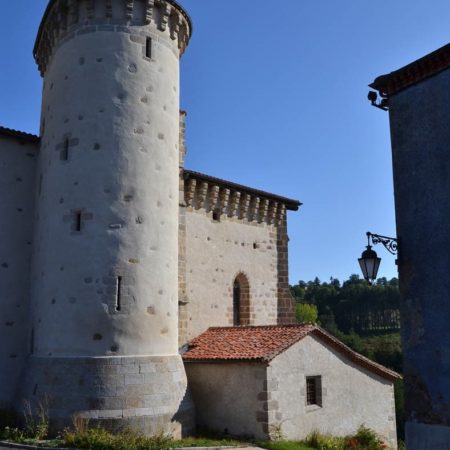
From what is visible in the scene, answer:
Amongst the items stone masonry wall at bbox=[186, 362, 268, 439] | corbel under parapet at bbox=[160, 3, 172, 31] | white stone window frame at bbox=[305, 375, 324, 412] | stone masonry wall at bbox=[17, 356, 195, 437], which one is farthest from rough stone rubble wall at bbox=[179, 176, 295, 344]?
corbel under parapet at bbox=[160, 3, 172, 31]

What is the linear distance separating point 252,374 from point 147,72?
843cm

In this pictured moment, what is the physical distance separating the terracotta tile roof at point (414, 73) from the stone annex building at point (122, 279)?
647 cm

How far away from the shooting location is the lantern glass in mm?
8672

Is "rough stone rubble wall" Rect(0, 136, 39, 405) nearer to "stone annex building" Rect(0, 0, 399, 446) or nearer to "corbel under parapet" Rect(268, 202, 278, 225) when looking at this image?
"stone annex building" Rect(0, 0, 399, 446)

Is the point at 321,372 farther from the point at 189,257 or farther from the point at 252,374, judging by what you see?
the point at 189,257

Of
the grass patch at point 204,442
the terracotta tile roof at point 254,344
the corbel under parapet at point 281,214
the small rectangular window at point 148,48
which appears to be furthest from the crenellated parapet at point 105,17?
the grass patch at point 204,442

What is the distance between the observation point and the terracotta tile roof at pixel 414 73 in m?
8.88

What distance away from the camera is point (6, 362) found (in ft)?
46.4

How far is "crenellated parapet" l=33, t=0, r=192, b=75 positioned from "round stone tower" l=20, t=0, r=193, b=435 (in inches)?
1.1

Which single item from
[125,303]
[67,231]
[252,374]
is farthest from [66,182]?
[252,374]

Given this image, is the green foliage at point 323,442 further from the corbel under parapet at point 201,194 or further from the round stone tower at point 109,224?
the corbel under parapet at point 201,194

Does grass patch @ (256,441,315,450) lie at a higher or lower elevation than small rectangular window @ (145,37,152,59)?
lower

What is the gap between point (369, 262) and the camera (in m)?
8.66

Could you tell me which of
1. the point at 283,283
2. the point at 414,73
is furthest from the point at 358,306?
the point at 414,73
